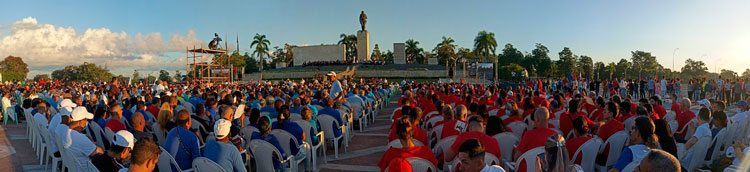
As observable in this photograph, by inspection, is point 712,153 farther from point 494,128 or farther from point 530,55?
point 530,55

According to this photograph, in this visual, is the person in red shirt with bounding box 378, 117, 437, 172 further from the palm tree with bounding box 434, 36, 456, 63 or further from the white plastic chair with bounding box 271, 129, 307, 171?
the palm tree with bounding box 434, 36, 456, 63

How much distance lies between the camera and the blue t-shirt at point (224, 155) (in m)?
3.80

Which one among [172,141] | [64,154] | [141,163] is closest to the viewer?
[141,163]

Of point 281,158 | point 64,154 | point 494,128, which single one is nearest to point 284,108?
point 281,158

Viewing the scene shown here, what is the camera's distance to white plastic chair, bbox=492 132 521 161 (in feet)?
14.3

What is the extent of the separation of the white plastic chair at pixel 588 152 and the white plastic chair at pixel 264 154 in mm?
3224

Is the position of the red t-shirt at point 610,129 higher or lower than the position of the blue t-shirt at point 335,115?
higher

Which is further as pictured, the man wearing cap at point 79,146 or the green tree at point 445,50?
the green tree at point 445,50

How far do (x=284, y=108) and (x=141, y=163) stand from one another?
9.09 feet

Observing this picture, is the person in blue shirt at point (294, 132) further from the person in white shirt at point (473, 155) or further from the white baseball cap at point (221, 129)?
the person in white shirt at point (473, 155)

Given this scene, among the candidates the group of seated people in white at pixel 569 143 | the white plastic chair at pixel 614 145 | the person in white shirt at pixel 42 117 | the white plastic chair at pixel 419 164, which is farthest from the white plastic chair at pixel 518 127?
the person in white shirt at pixel 42 117

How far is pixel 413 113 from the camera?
527cm

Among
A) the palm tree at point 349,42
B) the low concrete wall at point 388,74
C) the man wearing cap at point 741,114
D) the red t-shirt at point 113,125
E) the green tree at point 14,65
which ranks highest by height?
the palm tree at point 349,42

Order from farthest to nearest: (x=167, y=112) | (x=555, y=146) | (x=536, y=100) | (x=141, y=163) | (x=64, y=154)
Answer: (x=536, y=100) → (x=167, y=112) → (x=64, y=154) → (x=141, y=163) → (x=555, y=146)
